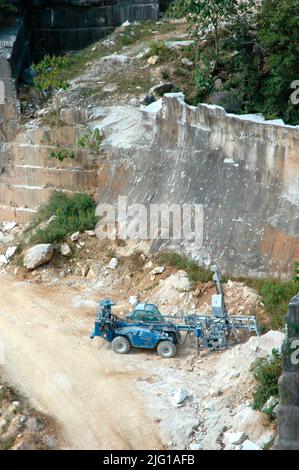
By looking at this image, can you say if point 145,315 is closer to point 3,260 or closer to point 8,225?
point 3,260

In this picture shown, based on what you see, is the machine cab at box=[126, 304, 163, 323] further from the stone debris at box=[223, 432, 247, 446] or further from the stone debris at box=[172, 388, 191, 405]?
the stone debris at box=[223, 432, 247, 446]

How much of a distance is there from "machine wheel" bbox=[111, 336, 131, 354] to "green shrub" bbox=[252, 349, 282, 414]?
3.65m

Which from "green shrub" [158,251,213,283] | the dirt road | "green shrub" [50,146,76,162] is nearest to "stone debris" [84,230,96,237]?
the dirt road

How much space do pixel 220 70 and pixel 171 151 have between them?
3.74 metres

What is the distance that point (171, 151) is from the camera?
79.2 feet

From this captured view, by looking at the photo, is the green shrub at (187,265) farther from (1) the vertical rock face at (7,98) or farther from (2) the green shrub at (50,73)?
(2) the green shrub at (50,73)

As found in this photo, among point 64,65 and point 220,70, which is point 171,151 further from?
point 64,65

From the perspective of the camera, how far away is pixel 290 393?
14969 millimetres

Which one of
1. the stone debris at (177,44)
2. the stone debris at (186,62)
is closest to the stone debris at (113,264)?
the stone debris at (186,62)

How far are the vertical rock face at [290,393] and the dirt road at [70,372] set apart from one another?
2.70m

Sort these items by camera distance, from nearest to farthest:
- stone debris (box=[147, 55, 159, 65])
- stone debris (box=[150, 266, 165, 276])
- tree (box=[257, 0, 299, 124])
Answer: stone debris (box=[150, 266, 165, 276])
tree (box=[257, 0, 299, 124])
stone debris (box=[147, 55, 159, 65])

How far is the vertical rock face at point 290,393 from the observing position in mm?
14930

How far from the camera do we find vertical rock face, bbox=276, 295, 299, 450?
14.9 m

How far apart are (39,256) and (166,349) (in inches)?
236
